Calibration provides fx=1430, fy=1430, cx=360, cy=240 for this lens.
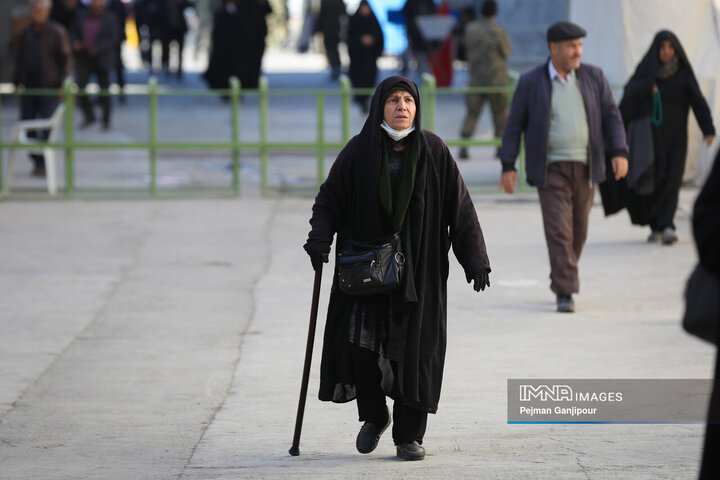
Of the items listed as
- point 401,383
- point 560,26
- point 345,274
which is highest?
point 560,26

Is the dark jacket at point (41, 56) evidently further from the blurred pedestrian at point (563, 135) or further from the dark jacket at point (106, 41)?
the blurred pedestrian at point (563, 135)

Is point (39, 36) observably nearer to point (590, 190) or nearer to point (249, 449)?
point (590, 190)

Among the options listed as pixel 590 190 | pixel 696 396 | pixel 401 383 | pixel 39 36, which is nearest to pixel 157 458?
pixel 401 383

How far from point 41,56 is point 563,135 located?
28.2 feet

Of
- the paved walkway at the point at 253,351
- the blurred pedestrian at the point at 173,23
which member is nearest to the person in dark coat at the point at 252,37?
the blurred pedestrian at the point at 173,23

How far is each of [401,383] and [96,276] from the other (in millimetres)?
5675

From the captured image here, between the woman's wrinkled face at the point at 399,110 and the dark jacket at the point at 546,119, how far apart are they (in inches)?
127

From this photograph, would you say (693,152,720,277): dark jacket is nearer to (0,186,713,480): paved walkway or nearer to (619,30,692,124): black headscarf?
(0,186,713,480): paved walkway

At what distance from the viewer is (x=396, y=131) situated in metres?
5.72

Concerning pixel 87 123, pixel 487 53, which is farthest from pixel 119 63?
pixel 487 53

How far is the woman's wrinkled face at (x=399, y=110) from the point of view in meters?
5.70

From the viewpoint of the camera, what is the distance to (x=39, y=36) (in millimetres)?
16031

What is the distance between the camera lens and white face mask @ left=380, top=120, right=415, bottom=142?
18.7ft

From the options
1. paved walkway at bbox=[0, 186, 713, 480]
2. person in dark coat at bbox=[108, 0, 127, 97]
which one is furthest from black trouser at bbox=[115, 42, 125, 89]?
paved walkway at bbox=[0, 186, 713, 480]
